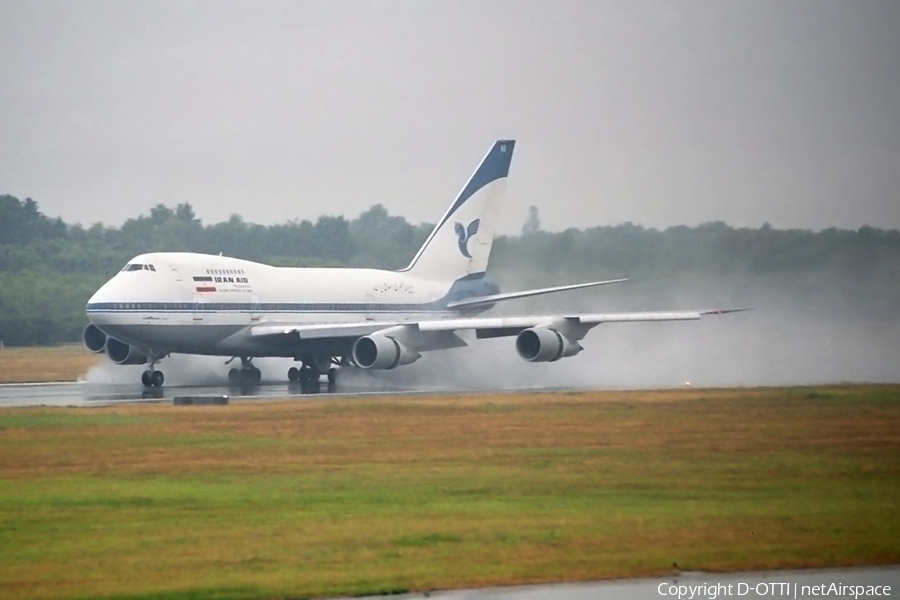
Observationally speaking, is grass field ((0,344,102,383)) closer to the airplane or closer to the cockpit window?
the airplane

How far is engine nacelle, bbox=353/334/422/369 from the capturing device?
4231cm

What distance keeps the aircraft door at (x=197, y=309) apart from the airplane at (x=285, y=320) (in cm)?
3

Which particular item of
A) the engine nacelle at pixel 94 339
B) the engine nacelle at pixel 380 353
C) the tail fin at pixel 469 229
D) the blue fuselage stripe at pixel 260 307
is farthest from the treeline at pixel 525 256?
the engine nacelle at pixel 94 339

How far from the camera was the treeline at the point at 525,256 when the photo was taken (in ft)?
139

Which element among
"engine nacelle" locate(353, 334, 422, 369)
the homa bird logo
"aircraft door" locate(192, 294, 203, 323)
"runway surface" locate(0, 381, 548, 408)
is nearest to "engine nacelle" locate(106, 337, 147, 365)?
"runway surface" locate(0, 381, 548, 408)

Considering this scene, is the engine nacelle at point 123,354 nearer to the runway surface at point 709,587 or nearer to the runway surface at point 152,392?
the runway surface at point 152,392

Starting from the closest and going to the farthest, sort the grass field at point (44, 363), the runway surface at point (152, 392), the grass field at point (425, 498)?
the grass field at point (425, 498) < the runway surface at point (152, 392) < the grass field at point (44, 363)

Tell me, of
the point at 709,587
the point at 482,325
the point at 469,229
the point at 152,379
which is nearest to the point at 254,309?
the point at 152,379

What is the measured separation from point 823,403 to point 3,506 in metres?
20.4

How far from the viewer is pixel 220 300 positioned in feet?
142

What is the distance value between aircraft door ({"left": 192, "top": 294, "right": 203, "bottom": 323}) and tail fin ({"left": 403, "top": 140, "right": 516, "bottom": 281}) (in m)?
11.0

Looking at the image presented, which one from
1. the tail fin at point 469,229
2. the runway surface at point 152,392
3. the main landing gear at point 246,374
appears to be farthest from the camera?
the tail fin at point 469,229

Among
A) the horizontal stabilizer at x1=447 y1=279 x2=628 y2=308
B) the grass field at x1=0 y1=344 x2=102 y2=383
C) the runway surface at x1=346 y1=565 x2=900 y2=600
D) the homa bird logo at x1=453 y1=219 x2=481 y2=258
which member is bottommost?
the runway surface at x1=346 y1=565 x2=900 y2=600

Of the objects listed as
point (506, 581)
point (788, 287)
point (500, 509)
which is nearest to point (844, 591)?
point (506, 581)
